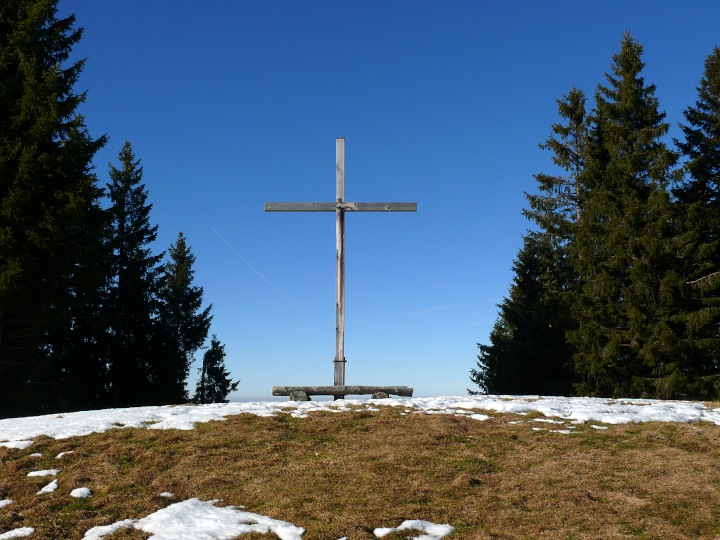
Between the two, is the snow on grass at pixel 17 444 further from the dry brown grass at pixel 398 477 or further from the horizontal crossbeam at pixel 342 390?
the horizontal crossbeam at pixel 342 390

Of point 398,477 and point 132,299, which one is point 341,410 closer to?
point 398,477

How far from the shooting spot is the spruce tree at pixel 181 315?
106ft

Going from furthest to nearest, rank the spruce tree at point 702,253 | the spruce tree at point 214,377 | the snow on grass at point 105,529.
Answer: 1. the spruce tree at point 214,377
2. the spruce tree at point 702,253
3. the snow on grass at point 105,529

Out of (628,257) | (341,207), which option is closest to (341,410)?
(341,207)

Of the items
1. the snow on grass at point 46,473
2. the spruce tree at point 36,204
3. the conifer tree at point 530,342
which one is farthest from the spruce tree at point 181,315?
the snow on grass at point 46,473

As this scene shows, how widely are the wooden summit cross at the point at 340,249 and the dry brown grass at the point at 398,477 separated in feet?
11.6

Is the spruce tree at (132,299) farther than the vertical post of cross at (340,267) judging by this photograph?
Yes

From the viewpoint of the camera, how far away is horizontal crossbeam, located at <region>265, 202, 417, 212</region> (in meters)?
16.0

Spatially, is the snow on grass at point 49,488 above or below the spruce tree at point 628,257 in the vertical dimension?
below

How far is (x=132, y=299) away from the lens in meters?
30.4

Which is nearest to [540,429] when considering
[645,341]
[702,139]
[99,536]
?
[99,536]

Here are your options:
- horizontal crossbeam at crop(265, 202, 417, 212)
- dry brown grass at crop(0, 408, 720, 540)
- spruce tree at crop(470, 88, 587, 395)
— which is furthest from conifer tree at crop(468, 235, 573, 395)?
dry brown grass at crop(0, 408, 720, 540)

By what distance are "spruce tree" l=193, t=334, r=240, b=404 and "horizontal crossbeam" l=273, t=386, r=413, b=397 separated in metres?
25.7

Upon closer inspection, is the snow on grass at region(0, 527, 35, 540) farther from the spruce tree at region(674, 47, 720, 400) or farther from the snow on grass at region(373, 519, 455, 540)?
the spruce tree at region(674, 47, 720, 400)
